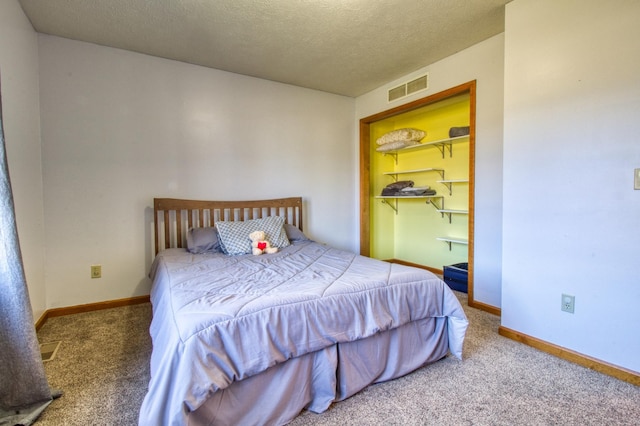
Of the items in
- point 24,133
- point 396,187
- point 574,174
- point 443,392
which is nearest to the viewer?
point 443,392

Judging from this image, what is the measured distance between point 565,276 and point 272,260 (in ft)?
6.49

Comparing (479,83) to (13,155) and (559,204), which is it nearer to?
(559,204)

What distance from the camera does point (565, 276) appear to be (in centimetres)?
199

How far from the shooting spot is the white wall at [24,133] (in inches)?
78.0

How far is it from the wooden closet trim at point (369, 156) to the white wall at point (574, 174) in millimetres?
604

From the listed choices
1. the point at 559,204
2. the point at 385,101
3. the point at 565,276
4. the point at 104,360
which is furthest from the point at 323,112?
the point at 104,360

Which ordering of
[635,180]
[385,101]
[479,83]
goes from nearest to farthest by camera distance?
1. [635,180]
2. [479,83]
3. [385,101]

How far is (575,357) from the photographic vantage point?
6.36 feet

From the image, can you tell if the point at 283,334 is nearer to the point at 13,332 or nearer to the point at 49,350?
the point at 13,332

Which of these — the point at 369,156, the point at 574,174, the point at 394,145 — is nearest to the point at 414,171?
the point at 394,145

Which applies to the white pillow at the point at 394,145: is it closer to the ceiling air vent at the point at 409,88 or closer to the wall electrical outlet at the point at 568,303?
the ceiling air vent at the point at 409,88

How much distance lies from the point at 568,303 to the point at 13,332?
9.80 ft

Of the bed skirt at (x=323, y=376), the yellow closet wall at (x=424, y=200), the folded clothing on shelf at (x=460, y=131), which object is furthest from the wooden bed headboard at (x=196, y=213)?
the bed skirt at (x=323, y=376)

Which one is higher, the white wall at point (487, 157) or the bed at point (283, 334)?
the white wall at point (487, 157)
